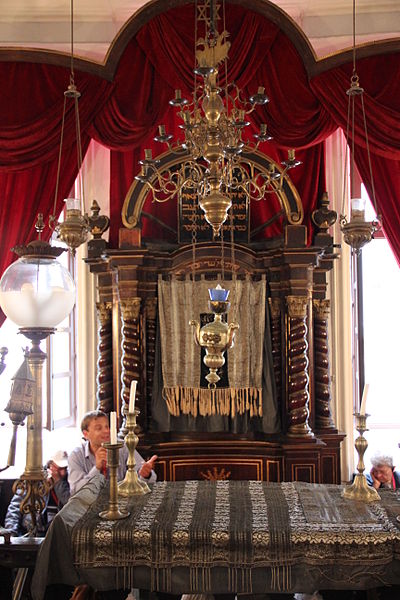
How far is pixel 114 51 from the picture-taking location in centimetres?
519

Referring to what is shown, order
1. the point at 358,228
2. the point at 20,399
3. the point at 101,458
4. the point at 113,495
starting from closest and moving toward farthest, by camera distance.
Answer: the point at 20,399, the point at 113,495, the point at 101,458, the point at 358,228

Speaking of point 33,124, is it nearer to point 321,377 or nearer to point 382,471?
point 321,377

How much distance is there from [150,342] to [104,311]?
1.40 feet

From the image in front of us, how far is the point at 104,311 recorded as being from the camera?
5270 mm

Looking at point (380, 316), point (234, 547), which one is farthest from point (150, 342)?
point (234, 547)

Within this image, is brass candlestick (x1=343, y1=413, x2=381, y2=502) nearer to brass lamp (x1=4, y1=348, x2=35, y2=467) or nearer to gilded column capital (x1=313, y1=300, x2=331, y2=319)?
brass lamp (x1=4, y1=348, x2=35, y2=467)

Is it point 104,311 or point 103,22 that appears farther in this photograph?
point 103,22

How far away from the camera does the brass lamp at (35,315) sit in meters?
2.61

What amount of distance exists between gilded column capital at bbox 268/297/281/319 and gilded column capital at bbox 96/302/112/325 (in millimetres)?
1186

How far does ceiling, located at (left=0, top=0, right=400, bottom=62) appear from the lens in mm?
5598

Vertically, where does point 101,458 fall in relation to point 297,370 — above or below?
below

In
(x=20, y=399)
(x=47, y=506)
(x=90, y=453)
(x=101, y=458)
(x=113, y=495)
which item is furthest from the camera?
(x=47, y=506)

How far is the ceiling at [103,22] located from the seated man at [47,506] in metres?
3.20

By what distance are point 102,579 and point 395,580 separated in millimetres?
1153
